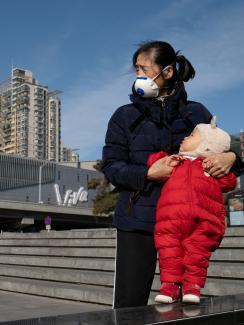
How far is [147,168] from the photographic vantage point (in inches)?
97.3

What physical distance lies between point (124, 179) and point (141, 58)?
27.8 inches

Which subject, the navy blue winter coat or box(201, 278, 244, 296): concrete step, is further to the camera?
box(201, 278, 244, 296): concrete step

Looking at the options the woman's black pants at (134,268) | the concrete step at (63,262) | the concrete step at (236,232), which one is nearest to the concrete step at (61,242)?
the concrete step at (63,262)

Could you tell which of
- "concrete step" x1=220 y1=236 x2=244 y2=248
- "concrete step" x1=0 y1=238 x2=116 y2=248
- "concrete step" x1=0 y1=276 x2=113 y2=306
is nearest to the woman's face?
"concrete step" x1=0 y1=276 x2=113 y2=306

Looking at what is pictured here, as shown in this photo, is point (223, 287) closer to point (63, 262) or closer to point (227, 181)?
point (227, 181)

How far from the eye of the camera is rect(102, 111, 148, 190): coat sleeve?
2467mm

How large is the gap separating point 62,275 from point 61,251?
5.32 ft

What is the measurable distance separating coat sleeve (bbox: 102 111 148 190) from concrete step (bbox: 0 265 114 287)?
525 centimetres

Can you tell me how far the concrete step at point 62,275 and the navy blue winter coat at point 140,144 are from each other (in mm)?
5248

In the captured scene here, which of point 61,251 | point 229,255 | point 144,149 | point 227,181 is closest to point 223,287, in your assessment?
point 229,255

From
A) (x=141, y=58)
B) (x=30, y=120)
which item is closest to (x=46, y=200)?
(x=30, y=120)

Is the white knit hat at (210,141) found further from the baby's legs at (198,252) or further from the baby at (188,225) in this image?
the baby's legs at (198,252)

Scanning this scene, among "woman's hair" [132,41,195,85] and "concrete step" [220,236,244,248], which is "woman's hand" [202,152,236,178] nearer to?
"woman's hair" [132,41,195,85]

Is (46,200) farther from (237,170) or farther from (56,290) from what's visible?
(237,170)
